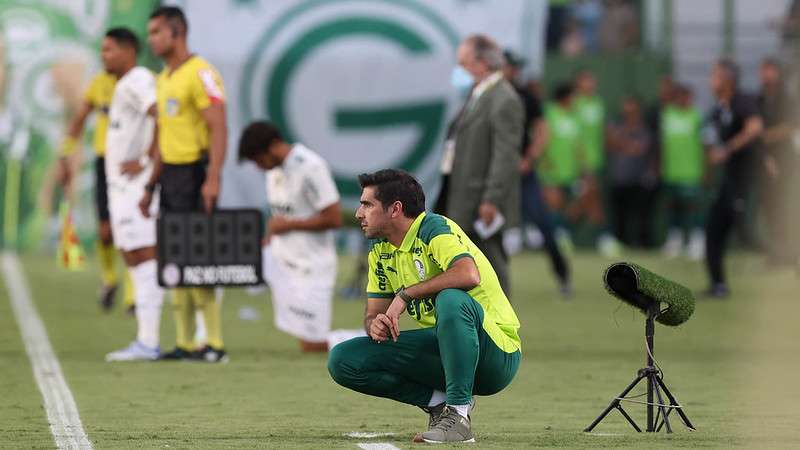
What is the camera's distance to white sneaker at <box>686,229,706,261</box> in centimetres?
2346

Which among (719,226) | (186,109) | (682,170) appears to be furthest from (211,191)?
(682,170)

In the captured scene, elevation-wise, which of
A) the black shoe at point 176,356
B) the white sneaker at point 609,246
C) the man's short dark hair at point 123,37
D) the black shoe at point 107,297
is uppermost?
the man's short dark hair at point 123,37

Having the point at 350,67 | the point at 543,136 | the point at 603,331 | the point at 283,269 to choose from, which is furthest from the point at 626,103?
the point at 283,269

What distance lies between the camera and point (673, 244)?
2447 centimetres

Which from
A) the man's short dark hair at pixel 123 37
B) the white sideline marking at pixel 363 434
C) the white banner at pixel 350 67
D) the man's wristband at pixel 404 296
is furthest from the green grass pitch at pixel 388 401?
the white banner at pixel 350 67

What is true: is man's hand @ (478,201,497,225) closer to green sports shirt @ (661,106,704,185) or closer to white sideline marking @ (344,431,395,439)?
white sideline marking @ (344,431,395,439)

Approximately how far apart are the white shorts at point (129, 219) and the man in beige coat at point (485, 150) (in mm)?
1940

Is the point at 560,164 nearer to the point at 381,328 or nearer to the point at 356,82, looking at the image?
the point at 356,82

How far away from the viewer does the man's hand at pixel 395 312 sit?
7.91m

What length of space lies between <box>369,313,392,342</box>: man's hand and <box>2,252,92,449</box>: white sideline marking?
1.25m

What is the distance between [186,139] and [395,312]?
420cm

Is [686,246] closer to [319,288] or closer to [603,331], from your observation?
[603,331]

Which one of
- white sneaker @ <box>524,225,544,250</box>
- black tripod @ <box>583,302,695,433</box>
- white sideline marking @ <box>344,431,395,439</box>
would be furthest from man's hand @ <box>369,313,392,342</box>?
white sneaker @ <box>524,225,544,250</box>

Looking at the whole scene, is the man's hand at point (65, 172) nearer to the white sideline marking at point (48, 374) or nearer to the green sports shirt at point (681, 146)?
the white sideline marking at point (48, 374)
